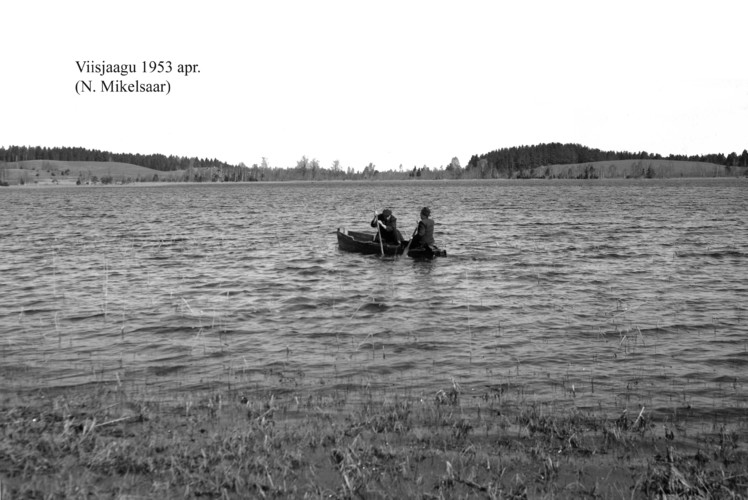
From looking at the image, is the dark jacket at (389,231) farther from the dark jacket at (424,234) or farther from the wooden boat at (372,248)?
the dark jacket at (424,234)

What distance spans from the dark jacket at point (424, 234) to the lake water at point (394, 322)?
945 mm

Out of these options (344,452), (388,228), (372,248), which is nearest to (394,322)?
(344,452)

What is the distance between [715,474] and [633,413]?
207 centimetres

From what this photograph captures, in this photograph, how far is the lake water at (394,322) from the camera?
389 inches

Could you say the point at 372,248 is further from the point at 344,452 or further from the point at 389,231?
the point at 344,452

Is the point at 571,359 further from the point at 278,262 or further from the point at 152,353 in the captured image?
the point at 278,262

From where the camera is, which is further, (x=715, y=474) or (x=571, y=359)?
(x=571, y=359)

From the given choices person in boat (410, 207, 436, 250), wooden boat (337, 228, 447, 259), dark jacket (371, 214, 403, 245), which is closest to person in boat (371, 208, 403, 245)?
dark jacket (371, 214, 403, 245)

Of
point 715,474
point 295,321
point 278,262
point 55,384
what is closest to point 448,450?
point 715,474

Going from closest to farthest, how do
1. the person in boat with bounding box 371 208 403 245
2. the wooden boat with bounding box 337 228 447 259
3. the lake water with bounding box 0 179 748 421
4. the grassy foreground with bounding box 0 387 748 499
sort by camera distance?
the grassy foreground with bounding box 0 387 748 499 → the lake water with bounding box 0 179 748 421 → the wooden boat with bounding box 337 228 447 259 → the person in boat with bounding box 371 208 403 245

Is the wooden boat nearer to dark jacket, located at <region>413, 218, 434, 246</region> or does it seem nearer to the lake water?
dark jacket, located at <region>413, 218, 434, 246</region>

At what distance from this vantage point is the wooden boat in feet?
82.3

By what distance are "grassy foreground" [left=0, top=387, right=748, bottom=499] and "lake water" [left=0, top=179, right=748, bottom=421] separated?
3.29ft

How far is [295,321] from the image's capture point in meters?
14.4
